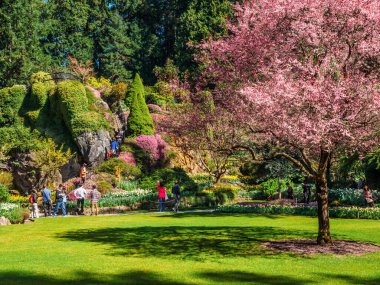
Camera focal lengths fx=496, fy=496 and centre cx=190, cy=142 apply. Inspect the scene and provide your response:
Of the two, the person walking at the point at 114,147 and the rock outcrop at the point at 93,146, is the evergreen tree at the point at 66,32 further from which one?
the rock outcrop at the point at 93,146

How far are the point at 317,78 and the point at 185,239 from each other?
271 inches

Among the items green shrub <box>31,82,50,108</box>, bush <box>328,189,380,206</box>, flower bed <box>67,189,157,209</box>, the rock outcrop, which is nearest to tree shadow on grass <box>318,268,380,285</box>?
bush <box>328,189,380,206</box>

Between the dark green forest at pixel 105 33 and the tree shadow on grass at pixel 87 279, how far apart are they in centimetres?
5647

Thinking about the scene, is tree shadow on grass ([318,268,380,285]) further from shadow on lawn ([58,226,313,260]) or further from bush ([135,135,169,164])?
bush ([135,135,169,164])

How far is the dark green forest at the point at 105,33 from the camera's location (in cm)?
6575

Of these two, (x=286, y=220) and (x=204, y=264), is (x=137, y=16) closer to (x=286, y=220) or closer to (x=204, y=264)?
(x=286, y=220)

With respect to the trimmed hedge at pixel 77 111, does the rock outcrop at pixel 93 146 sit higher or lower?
lower

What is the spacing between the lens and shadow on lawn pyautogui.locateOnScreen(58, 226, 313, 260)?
13.7 m

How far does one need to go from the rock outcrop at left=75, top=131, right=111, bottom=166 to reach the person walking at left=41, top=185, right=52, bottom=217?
1367 cm

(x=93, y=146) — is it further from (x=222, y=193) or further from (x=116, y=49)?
(x=116, y=49)

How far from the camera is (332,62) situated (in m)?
13.9

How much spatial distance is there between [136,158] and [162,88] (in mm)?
18092

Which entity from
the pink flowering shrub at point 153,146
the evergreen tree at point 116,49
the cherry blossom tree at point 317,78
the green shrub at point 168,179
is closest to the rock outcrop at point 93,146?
the pink flowering shrub at point 153,146

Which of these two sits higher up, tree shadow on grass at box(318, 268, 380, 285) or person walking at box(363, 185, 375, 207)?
person walking at box(363, 185, 375, 207)
